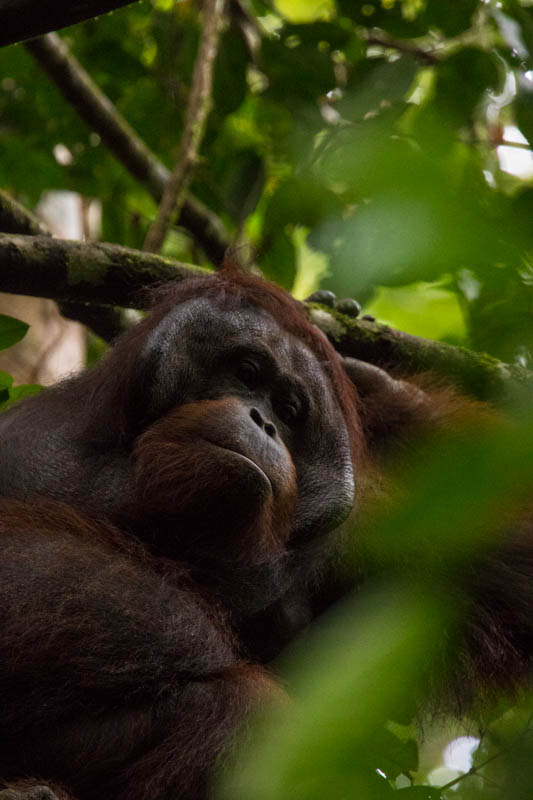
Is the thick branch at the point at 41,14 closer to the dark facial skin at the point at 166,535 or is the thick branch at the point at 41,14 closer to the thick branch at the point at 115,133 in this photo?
the dark facial skin at the point at 166,535

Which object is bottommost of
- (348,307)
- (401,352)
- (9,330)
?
(401,352)

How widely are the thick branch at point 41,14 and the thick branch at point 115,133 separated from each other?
220cm

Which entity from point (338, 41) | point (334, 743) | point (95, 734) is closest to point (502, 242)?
point (334, 743)

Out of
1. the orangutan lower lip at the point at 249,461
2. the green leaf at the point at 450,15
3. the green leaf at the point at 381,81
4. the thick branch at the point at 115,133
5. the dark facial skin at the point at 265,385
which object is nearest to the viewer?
the orangutan lower lip at the point at 249,461

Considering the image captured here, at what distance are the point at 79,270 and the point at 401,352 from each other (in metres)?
1.20

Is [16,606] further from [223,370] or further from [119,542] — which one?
[223,370]

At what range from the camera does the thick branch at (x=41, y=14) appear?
7.80ft

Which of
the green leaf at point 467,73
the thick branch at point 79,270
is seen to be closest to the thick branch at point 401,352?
the thick branch at point 79,270

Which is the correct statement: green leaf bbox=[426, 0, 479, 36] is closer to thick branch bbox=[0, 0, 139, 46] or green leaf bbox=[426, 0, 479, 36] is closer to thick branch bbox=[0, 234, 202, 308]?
thick branch bbox=[0, 234, 202, 308]

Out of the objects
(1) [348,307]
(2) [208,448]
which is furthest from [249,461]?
(1) [348,307]

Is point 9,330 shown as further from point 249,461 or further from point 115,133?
point 115,133

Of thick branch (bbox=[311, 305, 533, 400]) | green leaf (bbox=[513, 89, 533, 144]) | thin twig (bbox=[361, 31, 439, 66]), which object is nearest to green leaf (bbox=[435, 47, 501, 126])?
thin twig (bbox=[361, 31, 439, 66])

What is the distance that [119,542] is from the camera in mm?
2422

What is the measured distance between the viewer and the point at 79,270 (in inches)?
125
